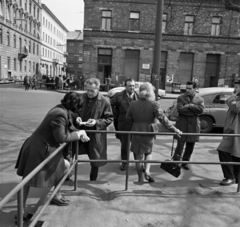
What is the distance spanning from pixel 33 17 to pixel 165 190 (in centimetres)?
5723

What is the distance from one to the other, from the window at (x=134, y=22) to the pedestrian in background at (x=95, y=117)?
23947 millimetres

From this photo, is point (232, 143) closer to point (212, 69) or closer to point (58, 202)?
point (58, 202)

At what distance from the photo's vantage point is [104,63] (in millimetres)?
26859

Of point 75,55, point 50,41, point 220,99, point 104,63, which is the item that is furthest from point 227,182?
point 75,55

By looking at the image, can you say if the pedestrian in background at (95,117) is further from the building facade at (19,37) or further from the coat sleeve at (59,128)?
the building facade at (19,37)

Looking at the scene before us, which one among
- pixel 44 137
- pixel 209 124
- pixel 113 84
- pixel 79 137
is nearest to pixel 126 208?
pixel 79 137

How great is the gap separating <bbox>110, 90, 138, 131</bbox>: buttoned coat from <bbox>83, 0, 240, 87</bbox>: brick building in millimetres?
21606

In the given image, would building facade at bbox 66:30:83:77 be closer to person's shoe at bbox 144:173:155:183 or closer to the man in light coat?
person's shoe at bbox 144:173:155:183

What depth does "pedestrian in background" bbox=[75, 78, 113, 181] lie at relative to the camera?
12.3 ft

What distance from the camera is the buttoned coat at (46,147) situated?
9.22 feet

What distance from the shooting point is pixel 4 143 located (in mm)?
6488

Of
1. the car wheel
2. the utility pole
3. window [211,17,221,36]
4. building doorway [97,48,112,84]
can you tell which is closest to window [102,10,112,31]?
building doorway [97,48,112,84]

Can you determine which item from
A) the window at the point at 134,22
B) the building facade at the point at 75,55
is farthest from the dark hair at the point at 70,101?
the building facade at the point at 75,55

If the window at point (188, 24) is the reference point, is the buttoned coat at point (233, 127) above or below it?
below
